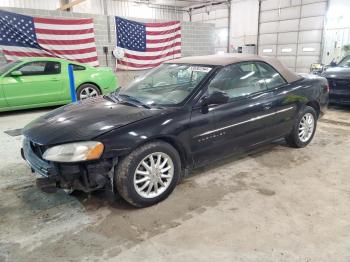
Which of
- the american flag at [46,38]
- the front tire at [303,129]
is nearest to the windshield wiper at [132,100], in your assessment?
the front tire at [303,129]

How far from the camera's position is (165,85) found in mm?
3434

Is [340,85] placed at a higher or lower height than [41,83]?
lower

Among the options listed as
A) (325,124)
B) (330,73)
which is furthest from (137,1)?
(325,124)

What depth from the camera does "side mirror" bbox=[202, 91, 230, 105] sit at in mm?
2832

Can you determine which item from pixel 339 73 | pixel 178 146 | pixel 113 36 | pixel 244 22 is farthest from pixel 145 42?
pixel 244 22

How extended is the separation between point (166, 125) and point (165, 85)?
3.08 feet

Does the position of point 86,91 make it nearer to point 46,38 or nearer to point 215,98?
point 46,38

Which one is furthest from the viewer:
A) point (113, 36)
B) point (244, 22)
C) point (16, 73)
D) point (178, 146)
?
point (244, 22)

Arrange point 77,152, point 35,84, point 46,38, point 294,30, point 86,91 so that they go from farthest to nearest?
1. point 294,30
2. point 46,38
3. point 86,91
4. point 35,84
5. point 77,152

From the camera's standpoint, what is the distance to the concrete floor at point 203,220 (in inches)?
82.7

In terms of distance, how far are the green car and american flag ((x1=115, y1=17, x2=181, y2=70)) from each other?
289 centimetres

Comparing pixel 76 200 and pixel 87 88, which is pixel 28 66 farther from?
pixel 76 200

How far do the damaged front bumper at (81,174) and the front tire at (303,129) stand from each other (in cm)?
258

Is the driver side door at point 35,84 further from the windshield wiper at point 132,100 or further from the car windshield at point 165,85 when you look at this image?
the windshield wiper at point 132,100
